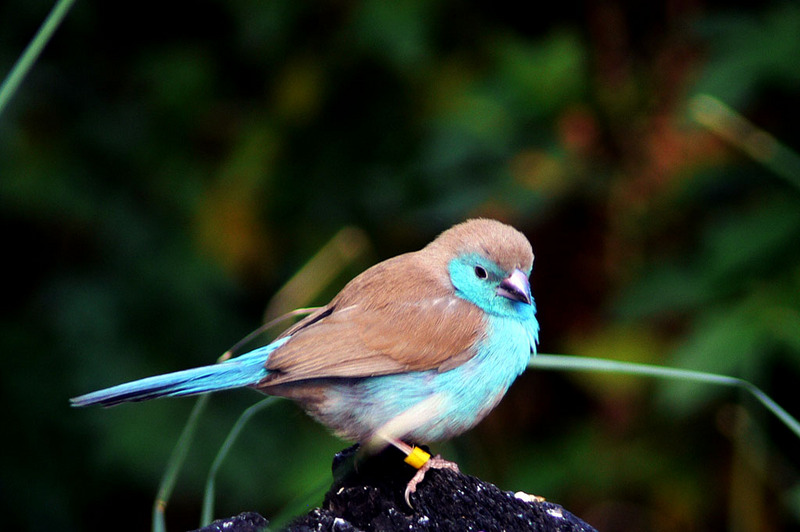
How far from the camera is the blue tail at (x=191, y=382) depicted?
7.10 ft

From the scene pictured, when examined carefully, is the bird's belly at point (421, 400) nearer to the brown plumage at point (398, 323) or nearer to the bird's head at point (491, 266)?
the brown plumage at point (398, 323)

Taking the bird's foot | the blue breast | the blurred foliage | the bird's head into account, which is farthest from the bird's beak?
the blurred foliage

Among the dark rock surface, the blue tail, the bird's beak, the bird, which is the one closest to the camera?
the blue tail

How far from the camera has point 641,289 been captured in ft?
13.5

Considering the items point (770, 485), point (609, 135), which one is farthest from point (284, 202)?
point (770, 485)

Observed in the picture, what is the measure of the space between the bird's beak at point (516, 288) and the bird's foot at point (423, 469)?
0.48 meters

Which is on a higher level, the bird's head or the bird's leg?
the bird's head

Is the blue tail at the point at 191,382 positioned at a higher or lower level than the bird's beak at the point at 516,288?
higher

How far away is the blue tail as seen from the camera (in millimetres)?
2164

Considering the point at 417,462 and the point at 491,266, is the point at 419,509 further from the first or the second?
the point at 491,266

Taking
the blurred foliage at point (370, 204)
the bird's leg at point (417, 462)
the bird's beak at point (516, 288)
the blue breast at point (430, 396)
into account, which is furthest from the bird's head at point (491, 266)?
the blurred foliage at point (370, 204)

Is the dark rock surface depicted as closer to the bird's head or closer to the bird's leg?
the bird's leg

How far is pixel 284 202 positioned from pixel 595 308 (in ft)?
4.77

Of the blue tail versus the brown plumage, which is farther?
the brown plumage
